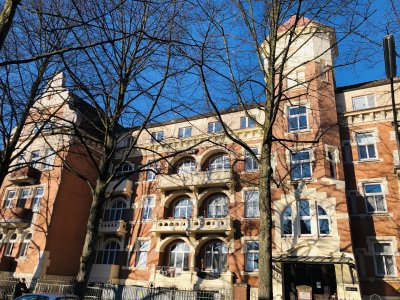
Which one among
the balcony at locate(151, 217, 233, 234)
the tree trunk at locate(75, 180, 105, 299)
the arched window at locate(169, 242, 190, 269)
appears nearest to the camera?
the tree trunk at locate(75, 180, 105, 299)

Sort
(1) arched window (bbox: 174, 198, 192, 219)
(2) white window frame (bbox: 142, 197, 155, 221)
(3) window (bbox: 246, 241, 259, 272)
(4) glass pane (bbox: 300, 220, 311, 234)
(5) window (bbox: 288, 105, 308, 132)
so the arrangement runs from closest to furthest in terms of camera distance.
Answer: (4) glass pane (bbox: 300, 220, 311, 234) → (3) window (bbox: 246, 241, 259, 272) → (5) window (bbox: 288, 105, 308, 132) → (1) arched window (bbox: 174, 198, 192, 219) → (2) white window frame (bbox: 142, 197, 155, 221)

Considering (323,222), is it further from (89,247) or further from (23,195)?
(23,195)

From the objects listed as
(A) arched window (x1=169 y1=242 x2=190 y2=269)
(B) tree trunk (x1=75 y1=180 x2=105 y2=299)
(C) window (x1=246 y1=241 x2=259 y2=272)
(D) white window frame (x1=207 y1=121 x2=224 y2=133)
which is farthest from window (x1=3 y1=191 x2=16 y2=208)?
(B) tree trunk (x1=75 y1=180 x2=105 y2=299)

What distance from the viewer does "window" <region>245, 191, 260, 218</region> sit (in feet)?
78.9

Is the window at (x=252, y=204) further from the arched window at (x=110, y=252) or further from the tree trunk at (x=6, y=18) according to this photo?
the tree trunk at (x=6, y=18)

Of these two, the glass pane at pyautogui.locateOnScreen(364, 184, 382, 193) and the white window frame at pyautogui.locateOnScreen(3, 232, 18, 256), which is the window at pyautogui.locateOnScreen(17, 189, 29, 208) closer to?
the white window frame at pyautogui.locateOnScreen(3, 232, 18, 256)

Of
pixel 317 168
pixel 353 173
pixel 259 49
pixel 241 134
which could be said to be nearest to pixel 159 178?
pixel 241 134

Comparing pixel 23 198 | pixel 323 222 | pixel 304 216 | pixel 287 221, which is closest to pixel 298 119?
pixel 304 216

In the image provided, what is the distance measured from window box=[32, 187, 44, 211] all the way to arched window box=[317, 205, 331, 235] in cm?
2129

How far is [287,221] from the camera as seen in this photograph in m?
21.7

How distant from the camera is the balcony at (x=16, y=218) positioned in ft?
86.4

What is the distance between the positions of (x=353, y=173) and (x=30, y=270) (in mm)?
23603

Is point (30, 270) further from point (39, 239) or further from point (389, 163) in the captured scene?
point (389, 163)

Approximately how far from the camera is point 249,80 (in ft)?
40.0
